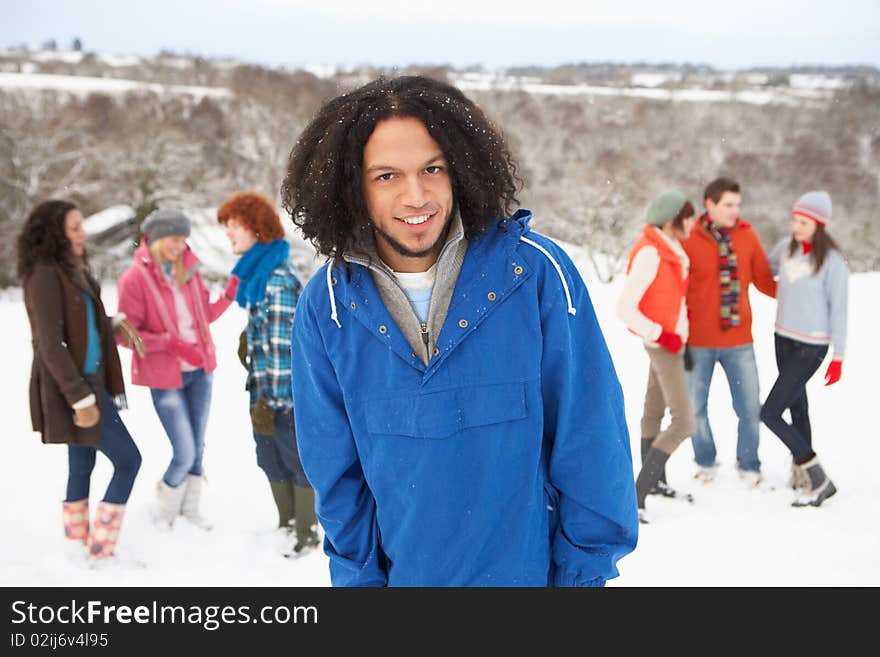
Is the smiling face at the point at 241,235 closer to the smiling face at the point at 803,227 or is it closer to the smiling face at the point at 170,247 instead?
the smiling face at the point at 170,247

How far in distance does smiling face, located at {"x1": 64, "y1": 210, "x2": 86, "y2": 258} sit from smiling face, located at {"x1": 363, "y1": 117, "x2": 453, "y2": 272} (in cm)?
243

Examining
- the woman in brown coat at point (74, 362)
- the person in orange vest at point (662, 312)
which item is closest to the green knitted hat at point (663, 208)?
the person in orange vest at point (662, 312)

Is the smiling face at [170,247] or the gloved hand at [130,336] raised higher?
the smiling face at [170,247]

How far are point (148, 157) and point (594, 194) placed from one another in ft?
32.7

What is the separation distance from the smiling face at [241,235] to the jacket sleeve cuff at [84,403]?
3.19 ft

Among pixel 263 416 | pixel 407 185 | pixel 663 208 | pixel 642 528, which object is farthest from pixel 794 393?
pixel 407 185

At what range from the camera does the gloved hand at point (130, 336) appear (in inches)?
151

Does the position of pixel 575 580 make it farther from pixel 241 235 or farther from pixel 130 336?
pixel 130 336

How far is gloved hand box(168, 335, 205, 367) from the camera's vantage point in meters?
3.93

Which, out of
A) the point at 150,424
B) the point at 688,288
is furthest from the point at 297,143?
the point at 150,424

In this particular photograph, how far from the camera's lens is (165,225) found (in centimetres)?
392

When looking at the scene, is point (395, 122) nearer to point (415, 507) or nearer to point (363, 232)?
point (363, 232)

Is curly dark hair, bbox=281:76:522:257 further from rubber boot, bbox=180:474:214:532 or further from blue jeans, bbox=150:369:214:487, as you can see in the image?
rubber boot, bbox=180:474:214:532

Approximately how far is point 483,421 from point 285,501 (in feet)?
8.98
